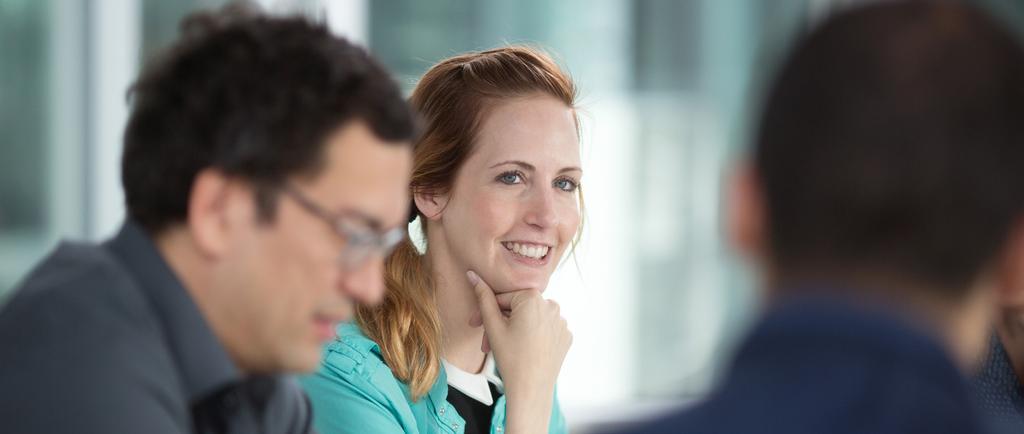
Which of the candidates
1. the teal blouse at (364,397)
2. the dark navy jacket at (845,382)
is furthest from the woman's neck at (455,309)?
the dark navy jacket at (845,382)

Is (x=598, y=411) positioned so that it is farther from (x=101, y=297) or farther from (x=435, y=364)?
(x=101, y=297)

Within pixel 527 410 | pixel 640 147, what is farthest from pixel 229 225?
pixel 640 147

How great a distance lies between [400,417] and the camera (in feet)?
6.33

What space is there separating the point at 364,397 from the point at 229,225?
0.80 metres

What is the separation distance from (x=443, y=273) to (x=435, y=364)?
0.63 feet

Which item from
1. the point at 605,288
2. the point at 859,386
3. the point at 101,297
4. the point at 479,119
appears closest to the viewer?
the point at 859,386

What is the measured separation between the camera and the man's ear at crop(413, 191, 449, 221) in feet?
6.90

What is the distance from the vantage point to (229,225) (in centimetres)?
115

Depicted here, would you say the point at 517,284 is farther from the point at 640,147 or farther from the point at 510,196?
the point at 640,147

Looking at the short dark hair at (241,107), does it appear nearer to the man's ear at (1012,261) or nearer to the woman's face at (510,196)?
the man's ear at (1012,261)

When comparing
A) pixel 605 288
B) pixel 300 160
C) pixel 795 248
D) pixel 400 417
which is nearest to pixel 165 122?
pixel 300 160

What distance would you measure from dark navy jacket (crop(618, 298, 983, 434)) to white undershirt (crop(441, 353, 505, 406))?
4.39ft

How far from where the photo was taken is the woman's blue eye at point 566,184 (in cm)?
216

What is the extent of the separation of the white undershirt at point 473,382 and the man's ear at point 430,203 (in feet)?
0.85
